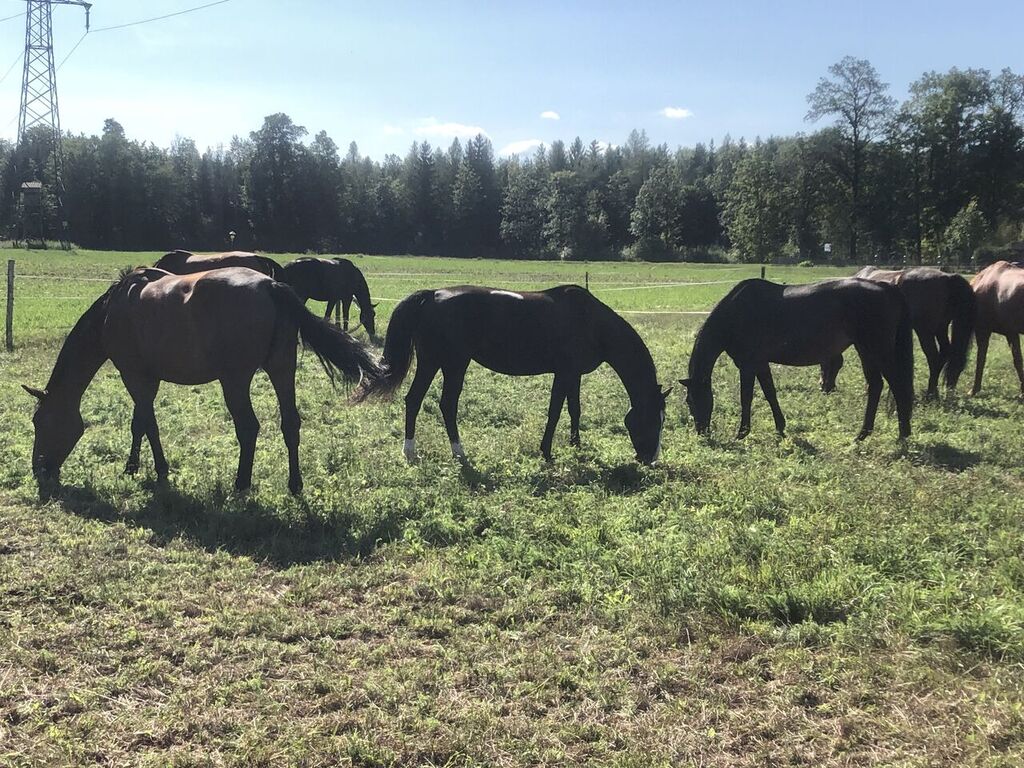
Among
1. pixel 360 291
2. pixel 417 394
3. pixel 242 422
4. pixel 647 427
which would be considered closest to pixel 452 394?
pixel 417 394

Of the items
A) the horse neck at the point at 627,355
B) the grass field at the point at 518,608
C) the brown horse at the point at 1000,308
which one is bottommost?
the grass field at the point at 518,608

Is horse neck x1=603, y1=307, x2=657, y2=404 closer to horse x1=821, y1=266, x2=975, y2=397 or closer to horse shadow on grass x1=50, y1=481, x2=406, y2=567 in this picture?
horse shadow on grass x1=50, y1=481, x2=406, y2=567

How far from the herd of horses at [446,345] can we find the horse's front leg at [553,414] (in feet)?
0.05

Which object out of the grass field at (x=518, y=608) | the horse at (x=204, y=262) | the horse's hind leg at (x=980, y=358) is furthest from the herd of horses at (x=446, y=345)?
the horse at (x=204, y=262)

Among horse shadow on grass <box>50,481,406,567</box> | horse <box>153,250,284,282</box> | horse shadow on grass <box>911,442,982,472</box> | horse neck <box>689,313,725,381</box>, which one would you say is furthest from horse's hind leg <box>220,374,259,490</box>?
horse shadow on grass <box>911,442,982,472</box>

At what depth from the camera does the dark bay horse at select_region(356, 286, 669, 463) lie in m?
7.54

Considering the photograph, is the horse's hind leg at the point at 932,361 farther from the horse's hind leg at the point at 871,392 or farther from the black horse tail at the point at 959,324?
the horse's hind leg at the point at 871,392

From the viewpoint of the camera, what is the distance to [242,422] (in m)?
6.23

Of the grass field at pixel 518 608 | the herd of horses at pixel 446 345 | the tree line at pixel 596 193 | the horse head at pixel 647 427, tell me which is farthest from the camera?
the tree line at pixel 596 193

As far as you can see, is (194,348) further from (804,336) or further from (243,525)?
(804,336)

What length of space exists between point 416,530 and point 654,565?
72.9 inches

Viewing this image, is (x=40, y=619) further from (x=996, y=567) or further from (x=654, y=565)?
(x=996, y=567)

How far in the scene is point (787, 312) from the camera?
8453 mm

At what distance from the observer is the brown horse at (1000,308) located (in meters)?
10.7
